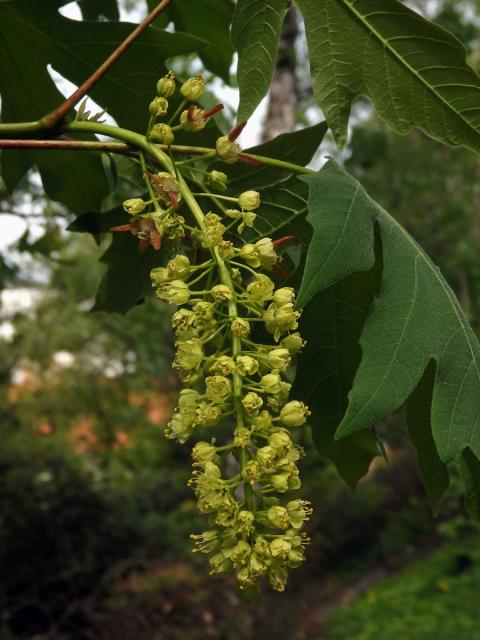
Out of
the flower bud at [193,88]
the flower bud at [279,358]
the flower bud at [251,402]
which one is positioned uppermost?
the flower bud at [193,88]

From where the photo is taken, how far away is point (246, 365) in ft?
2.99

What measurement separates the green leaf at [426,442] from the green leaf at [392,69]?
1.27 ft

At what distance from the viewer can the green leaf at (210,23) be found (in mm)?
1625

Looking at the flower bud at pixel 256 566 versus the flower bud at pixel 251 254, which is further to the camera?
the flower bud at pixel 251 254

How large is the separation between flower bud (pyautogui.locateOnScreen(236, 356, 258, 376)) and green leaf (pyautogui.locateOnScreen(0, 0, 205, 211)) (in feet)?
2.23

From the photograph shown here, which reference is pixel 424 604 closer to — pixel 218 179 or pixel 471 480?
pixel 471 480

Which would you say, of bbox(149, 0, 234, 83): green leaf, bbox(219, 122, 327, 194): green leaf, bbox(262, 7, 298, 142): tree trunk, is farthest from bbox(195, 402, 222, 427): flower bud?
bbox(262, 7, 298, 142): tree trunk

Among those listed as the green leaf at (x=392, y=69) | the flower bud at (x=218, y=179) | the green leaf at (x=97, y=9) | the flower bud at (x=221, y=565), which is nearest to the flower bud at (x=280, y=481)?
the flower bud at (x=221, y=565)

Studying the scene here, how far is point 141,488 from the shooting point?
44.2ft

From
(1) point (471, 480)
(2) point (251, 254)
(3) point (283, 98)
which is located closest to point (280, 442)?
(2) point (251, 254)

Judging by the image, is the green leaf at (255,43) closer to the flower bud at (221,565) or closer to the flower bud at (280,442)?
the flower bud at (280,442)

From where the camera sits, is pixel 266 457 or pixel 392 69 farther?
pixel 392 69

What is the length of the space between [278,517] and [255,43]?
29.7 inches

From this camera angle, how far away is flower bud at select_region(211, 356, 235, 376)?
2.99 ft
